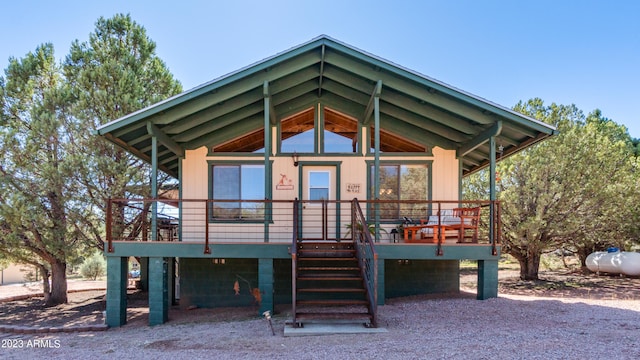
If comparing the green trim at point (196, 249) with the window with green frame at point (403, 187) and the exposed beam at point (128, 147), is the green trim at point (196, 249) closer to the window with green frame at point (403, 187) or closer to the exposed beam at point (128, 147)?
the exposed beam at point (128, 147)

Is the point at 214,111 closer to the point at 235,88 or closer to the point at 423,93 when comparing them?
the point at 235,88

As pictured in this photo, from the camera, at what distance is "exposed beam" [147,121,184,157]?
30.7ft

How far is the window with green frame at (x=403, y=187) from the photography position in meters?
10.9

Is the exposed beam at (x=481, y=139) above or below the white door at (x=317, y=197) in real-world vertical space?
above

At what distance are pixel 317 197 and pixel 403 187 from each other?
211 centimetres

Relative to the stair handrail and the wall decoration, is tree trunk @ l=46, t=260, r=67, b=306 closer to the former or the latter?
the wall decoration

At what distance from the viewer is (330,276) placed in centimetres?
768

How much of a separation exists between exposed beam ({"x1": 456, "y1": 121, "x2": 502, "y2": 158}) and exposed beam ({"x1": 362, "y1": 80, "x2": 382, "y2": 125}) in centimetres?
236

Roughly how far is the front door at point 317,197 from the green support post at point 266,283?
192 cm

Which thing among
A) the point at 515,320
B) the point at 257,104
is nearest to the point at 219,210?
the point at 257,104

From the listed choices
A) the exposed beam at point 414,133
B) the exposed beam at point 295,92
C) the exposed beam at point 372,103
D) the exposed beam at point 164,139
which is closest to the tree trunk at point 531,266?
the exposed beam at point 414,133

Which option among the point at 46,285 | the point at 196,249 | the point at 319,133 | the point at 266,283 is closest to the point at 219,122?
the point at 319,133

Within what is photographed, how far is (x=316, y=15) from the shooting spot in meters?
17.8

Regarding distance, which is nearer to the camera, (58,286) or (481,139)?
(481,139)
